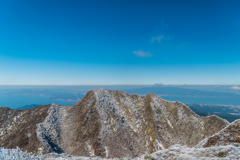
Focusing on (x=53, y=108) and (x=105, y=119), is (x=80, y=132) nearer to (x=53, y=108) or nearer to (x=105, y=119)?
(x=105, y=119)

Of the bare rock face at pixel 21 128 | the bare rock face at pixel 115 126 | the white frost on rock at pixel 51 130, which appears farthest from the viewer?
the bare rock face at pixel 115 126

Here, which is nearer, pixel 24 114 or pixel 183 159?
pixel 183 159

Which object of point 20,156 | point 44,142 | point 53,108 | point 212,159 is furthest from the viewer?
point 53,108

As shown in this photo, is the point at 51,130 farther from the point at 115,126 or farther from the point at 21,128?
the point at 115,126

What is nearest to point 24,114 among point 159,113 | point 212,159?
point 159,113

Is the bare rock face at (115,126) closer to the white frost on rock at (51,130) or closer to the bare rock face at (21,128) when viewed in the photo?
the white frost on rock at (51,130)

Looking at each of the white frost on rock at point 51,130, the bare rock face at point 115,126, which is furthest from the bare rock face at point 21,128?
Result: the white frost on rock at point 51,130

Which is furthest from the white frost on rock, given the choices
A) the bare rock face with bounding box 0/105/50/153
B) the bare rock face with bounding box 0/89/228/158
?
the bare rock face with bounding box 0/105/50/153

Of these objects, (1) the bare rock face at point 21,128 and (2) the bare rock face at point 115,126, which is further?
(2) the bare rock face at point 115,126

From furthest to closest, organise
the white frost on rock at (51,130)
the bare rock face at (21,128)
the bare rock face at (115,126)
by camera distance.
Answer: the bare rock face at (115,126)
the bare rock face at (21,128)
the white frost on rock at (51,130)
